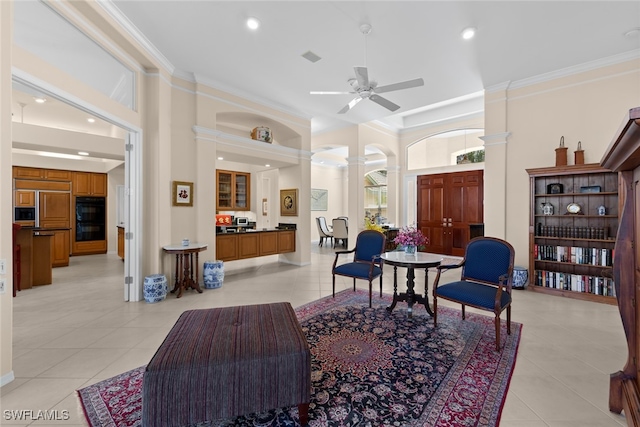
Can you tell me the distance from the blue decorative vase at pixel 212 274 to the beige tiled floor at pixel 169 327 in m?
0.14

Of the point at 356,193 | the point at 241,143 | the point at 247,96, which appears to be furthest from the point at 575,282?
the point at 247,96

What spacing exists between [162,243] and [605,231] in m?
6.48

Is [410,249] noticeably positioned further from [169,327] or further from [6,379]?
[6,379]

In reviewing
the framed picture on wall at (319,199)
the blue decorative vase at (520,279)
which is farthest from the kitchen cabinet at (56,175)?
the blue decorative vase at (520,279)

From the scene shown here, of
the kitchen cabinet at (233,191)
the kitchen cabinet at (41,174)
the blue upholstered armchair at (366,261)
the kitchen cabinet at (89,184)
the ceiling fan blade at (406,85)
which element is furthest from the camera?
the kitchen cabinet at (233,191)

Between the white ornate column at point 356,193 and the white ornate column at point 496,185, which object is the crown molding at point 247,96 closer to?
the white ornate column at point 356,193

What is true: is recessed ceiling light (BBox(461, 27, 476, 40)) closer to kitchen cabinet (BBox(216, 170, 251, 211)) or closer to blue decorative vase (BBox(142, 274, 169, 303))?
blue decorative vase (BBox(142, 274, 169, 303))

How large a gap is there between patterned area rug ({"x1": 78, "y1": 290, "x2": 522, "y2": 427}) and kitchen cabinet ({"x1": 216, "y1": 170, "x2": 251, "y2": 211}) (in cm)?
605

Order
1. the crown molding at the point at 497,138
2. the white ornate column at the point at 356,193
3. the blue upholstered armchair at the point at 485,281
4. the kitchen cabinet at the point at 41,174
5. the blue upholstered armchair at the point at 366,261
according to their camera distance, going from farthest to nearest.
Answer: the white ornate column at the point at 356,193, the kitchen cabinet at the point at 41,174, the crown molding at the point at 497,138, the blue upholstered armchair at the point at 366,261, the blue upholstered armchair at the point at 485,281

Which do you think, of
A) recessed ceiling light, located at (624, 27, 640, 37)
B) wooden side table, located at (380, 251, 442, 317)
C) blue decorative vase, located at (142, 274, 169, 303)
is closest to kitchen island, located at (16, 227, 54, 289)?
blue decorative vase, located at (142, 274, 169, 303)

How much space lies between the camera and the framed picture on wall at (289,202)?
6.45 metres

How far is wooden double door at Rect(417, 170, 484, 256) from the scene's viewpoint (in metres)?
6.95

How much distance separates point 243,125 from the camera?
6.35 meters

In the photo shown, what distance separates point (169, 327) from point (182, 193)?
7.14 feet
